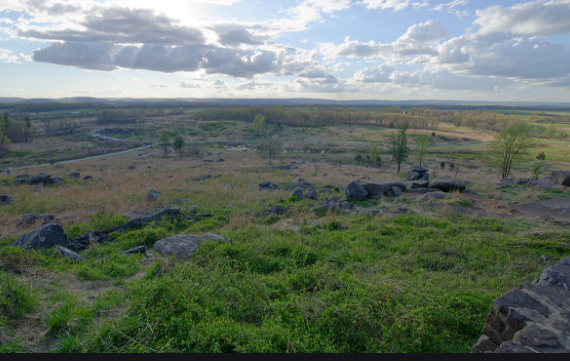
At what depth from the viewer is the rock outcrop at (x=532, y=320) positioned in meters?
4.25

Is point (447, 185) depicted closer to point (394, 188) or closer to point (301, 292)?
point (394, 188)

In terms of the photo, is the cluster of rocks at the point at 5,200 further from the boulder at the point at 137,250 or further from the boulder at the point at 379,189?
the boulder at the point at 379,189

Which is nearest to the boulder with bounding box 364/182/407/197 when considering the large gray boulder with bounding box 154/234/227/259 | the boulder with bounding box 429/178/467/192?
the boulder with bounding box 429/178/467/192

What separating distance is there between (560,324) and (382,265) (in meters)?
3.79

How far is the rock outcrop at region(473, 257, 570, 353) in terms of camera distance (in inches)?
167

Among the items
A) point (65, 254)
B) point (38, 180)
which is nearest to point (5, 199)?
point (38, 180)

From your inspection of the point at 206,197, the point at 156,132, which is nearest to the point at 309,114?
the point at 156,132

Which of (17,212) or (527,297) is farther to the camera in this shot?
(17,212)

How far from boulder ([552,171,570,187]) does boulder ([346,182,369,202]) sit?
43.6 ft

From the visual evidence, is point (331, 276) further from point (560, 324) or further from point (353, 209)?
point (353, 209)

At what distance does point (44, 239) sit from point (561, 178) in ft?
91.8

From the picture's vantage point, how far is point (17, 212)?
1494cm

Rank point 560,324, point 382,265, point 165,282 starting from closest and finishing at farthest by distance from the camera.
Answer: point 560,324 < point 165,282 < point 382,265

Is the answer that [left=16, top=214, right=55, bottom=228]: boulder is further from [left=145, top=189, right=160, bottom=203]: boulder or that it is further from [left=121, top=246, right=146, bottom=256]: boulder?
[left=121, top=246, right=146, bottom=256]: boulder
